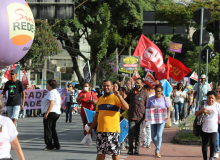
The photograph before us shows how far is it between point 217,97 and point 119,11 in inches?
962

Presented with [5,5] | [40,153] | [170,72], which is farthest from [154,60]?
[5,5]

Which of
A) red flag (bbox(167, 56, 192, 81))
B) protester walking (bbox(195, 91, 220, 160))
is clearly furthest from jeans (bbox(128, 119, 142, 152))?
red flag (bbox(167, 56, 192, 81))

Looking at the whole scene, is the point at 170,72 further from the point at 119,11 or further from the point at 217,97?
the point at 119,11

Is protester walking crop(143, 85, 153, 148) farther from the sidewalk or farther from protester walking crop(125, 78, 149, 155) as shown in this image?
A: protester walking crop(125, 78, 149, 155)

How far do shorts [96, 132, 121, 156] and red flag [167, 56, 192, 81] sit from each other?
10.5 meters

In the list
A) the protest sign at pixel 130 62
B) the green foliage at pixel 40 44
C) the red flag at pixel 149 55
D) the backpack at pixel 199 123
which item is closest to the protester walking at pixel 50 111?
the backpack at pixel 199 123

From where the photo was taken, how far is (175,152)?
9555 millimetres

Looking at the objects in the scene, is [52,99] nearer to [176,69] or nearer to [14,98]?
[14,98]

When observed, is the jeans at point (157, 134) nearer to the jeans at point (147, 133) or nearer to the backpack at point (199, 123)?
the jeans at point (147, 133)

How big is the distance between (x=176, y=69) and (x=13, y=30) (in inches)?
462

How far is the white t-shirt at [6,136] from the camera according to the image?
3709 millimetres

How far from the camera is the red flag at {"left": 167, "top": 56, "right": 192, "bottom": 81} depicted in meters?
16.5

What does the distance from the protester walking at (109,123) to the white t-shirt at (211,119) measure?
209cm

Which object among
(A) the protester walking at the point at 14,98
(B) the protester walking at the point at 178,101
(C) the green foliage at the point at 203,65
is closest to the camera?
(A) the protester walking at the point at 14,98
